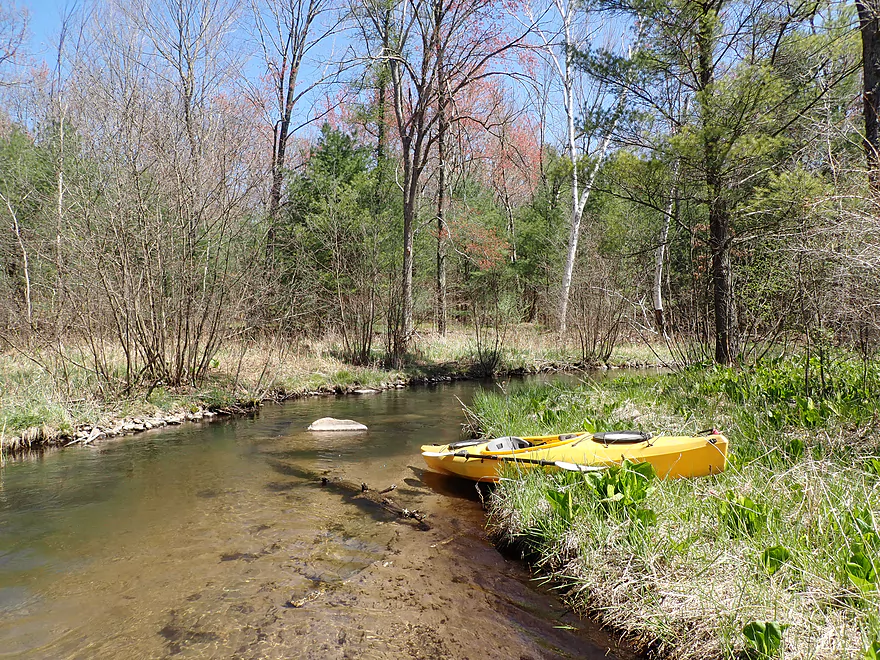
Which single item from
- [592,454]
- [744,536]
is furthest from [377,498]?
[744,536]

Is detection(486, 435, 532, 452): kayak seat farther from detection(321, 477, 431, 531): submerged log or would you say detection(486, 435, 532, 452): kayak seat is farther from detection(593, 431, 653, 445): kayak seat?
detection(321, 477, 431, 531): submerged log

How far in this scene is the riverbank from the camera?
7.30 metres

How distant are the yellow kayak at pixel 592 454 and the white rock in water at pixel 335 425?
304 cm

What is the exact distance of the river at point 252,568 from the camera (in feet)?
10.2

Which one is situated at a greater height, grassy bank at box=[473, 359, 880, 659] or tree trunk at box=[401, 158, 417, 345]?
tree trunk at box=[401, 158, 417, 345]

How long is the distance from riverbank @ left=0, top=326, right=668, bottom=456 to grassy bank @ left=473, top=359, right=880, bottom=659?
3075mm

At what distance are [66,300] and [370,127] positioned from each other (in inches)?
572

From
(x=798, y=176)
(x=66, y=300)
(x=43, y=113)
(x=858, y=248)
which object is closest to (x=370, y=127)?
(x=43, y=113)

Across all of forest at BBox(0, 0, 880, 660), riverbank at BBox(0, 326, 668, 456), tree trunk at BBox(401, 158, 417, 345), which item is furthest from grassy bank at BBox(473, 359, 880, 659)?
tree trunk at BBox(401, 158, 417, 345)

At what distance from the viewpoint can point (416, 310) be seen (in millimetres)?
17047

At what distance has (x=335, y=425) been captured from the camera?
8398 millimetres

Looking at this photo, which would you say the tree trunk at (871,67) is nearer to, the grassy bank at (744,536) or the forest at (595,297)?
the forest at (595,297)

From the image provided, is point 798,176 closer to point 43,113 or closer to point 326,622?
point 326,622

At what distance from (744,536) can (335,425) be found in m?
6.26
